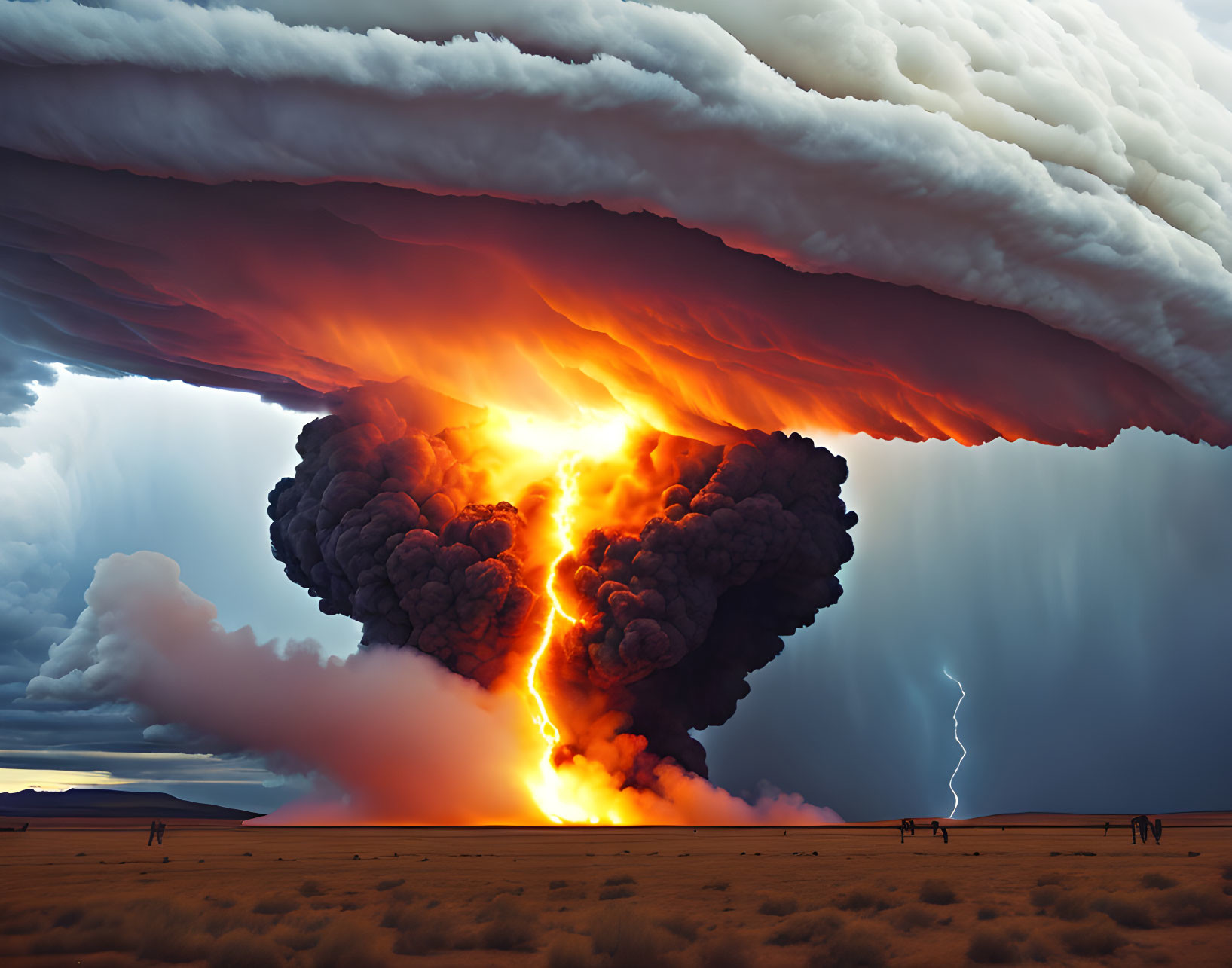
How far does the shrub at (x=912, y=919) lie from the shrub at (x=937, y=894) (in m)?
1.31

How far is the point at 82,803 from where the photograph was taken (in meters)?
170

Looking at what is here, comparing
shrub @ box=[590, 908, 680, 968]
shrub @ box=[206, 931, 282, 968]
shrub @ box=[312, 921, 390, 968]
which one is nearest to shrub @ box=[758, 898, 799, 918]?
shrub @ box=[590, 908, 680, 968]

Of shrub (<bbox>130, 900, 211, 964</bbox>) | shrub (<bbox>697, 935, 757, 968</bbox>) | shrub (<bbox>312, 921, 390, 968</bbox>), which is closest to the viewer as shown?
shrub (<bbox>697, 935, 757, 968</bbox>)

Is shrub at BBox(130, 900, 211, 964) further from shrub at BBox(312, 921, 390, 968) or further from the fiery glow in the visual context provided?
the fiery glow

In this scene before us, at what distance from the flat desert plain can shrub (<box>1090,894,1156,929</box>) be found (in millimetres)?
36

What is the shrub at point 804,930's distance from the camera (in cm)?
1061

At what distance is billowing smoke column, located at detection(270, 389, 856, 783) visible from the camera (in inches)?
1714

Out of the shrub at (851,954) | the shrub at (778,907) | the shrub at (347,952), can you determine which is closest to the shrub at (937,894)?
the shrub at (778,907)

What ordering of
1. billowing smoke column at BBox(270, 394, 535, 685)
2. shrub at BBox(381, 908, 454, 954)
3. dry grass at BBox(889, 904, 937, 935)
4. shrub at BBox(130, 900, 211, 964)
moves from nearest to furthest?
shrub at BBox(130, 900, 211, 964), shrub at BBox(381, 908, 454, 954), dry grass at BBox(889, 904, 937, 935), billowing smoke column at BBox(270, 394, 535, 685)

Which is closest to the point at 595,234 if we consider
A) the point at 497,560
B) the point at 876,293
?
the point at 876,293

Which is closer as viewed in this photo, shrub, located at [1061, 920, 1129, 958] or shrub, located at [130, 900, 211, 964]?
shrub, located at [1061, 920, 1129, 958]

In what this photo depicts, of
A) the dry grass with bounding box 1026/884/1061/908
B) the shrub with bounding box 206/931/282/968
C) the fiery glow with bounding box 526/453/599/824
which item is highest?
the fiery glow with bounding box 526/453/599/824

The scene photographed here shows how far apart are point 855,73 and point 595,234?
7.02 meters

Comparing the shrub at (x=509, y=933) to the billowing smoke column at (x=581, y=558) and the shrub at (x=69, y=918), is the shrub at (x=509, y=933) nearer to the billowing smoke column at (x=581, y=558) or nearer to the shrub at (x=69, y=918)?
the shrub at (x=69, y=918)
